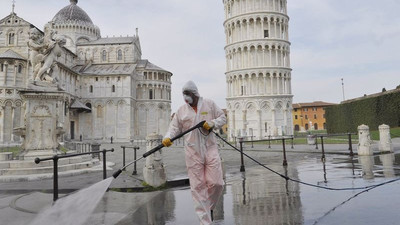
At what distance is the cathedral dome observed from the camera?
68.1 metres

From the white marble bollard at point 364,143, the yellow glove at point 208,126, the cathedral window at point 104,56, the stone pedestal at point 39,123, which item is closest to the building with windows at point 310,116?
the cathedral window at point 104,56

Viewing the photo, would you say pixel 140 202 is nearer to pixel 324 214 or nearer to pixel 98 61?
pixel 324 214

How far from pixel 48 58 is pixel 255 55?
41151 millimetres

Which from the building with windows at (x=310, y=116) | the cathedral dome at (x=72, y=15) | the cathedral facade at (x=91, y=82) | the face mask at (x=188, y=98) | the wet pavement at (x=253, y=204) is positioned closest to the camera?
the face mask at (x=188, y=98)

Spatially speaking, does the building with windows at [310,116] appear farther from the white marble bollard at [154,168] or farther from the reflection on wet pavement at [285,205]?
the white marble bollard at [154,168]

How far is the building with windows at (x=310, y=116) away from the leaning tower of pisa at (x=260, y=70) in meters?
51.2

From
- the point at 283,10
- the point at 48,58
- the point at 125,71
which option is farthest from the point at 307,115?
the point at 48,58

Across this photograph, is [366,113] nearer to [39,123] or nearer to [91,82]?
[39,123]

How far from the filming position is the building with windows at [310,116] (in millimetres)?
96938

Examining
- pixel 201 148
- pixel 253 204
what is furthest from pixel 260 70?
pixel 201 148

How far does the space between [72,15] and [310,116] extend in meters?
76.8

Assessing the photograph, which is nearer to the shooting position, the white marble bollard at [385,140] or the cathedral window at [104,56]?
the white marble bollard at [385,140]

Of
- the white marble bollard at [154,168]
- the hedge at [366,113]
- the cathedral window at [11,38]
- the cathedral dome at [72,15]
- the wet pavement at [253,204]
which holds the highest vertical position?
the cathedral dome at [72,15]

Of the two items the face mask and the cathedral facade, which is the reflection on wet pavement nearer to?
the face mask
